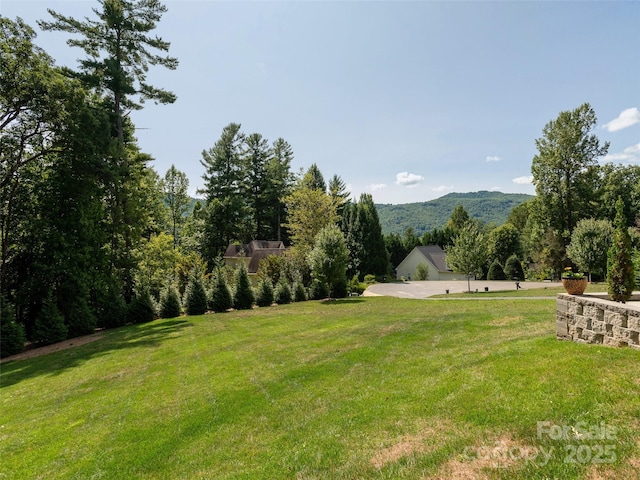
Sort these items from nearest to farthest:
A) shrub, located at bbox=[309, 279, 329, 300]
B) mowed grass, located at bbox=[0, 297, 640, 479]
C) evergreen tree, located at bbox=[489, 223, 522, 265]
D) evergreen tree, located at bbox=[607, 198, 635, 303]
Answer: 1. mowed grass, located at bbox=[0, 297, 640, 479]
2. evergreen tree, located at bbox=[607, 198, 635, 303]
3. shrub, located at bbox=[309, 279, 329, 300]
4. evergreen tree, located at bbox=[489, 223, 522, 265]

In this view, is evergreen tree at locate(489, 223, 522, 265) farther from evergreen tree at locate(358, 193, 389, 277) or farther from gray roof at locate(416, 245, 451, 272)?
evergreen tree at locate(358, 193, 389, 277)

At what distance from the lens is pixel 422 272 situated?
4850cm

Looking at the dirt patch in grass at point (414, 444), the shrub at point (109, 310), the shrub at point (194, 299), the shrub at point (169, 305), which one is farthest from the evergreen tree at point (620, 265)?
the shrub at point (109, 310)

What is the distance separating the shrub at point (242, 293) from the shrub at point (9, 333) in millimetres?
11200

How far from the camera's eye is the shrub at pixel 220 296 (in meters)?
22.0

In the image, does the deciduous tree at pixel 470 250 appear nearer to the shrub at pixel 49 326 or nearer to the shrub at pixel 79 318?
the shrub at pixel 79 318

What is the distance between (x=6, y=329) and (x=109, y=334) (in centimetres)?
431

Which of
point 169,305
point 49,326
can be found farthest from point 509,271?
point 49,326

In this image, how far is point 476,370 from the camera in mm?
6426

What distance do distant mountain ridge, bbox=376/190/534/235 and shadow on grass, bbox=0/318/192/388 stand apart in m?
144

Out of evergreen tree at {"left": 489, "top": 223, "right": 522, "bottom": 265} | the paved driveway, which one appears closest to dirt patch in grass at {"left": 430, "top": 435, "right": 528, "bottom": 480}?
the paved driveway

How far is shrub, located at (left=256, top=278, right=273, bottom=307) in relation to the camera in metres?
23.3

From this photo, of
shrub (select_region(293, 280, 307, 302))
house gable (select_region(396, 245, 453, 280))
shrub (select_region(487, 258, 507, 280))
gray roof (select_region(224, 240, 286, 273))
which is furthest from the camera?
house gable (select_region(396, 245, 453, 280))

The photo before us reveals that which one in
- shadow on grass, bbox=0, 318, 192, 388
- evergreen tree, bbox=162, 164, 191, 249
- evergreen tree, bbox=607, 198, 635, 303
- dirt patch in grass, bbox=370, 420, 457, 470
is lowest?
shadow on grass, bbox=0, 318, 192, 388
